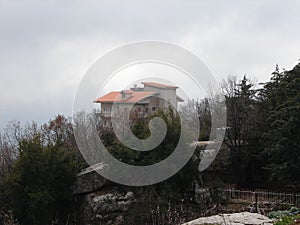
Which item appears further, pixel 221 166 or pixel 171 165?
pixel 221 166

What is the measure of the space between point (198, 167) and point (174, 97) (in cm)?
252

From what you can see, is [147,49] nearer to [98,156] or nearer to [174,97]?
[174,97]

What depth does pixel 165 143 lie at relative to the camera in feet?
42.1

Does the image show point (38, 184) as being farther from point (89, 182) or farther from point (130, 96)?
point (130, 96)

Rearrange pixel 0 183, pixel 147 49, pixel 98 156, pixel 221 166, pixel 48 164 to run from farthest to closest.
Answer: pixel 221 166, pixel 98 156, pixel 0 183, pixel 48 164, pixel 147 49

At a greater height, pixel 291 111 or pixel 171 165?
pixel 291 111

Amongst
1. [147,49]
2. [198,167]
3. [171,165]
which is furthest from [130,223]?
[147,49]

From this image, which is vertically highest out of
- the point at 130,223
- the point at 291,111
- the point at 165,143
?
the point at 291,111

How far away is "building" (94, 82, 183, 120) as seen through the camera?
13.8 meters

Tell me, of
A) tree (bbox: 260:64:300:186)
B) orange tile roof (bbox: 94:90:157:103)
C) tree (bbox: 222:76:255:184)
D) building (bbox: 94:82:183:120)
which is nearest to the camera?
tree (bbox: 260:64:300:186)

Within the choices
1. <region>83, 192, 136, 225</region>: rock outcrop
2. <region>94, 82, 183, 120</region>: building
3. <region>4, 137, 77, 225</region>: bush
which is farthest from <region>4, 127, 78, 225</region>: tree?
<region>94, 82, 183, 120</region>: building

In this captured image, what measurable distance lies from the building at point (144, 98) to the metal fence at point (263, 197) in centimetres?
355

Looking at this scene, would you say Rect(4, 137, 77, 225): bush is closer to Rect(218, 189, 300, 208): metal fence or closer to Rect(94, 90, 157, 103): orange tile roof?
Rect(94, 90, 157, 103): orange tile roof

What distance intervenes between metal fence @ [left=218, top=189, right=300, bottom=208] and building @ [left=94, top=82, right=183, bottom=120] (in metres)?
3.55
